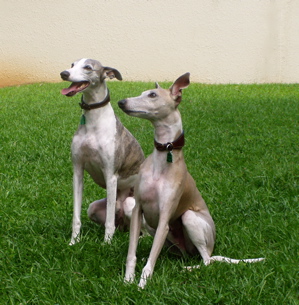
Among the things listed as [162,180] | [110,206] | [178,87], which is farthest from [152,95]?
[110,206]

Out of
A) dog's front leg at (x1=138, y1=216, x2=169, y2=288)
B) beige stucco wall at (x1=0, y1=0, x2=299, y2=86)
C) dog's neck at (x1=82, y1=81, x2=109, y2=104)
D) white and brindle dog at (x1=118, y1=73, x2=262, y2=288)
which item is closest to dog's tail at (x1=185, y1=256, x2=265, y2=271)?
white and brindle dog at (x1=118, y1=73, x2=262, y2=288)

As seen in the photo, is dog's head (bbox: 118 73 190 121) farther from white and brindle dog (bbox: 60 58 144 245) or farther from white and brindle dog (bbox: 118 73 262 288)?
white and brindle dog (bbox: 60 58 144 245)

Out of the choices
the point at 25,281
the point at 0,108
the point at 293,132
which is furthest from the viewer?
the point at 0,108

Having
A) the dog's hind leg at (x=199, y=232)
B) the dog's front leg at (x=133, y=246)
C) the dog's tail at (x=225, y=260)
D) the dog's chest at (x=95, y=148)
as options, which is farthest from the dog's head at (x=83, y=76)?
the dog's tail at (x=225, y=260)

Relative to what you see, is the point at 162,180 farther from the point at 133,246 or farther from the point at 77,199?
the point at 77,199

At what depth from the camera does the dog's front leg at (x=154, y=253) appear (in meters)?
2.99

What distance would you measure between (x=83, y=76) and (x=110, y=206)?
1.01 metres

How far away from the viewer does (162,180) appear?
10.4 feet

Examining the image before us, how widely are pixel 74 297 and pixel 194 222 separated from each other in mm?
955

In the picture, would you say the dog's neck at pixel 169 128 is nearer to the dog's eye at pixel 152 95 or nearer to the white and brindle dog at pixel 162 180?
the white and brindle dog at pixel 162 180

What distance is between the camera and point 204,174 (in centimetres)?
558

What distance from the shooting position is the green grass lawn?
2.89 m

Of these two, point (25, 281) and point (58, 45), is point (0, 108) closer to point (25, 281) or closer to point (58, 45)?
point (58, 45)

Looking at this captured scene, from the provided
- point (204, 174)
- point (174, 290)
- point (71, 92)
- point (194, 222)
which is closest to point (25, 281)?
point (174, 290)
